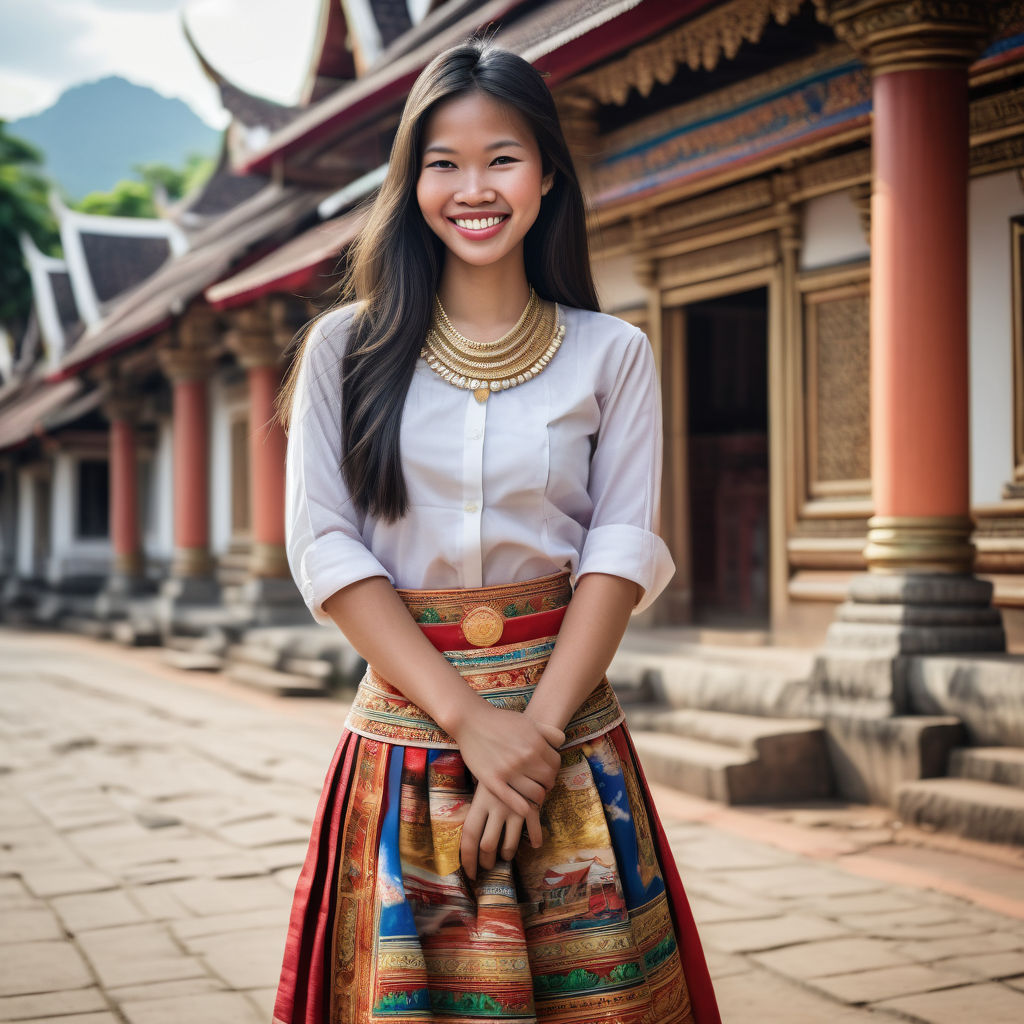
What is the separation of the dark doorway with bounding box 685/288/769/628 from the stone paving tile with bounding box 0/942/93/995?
5962mm

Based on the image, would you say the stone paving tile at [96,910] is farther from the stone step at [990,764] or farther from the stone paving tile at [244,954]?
the stone step at [990,764]

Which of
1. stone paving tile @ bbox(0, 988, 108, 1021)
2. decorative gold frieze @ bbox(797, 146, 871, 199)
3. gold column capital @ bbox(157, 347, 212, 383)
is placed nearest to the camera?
stone paving tile @ bbox(0, 988, 108, 1021)

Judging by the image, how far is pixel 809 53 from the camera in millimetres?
6477

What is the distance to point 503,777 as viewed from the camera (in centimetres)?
157

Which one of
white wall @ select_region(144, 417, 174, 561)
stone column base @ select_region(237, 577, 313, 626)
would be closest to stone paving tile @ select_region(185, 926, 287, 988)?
stone column base @ select_region(237, 577, 313, 626)

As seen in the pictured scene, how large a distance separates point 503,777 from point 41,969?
2.33 metres

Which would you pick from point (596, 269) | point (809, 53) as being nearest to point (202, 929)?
point (809, 53)

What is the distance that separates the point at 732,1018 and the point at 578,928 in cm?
152

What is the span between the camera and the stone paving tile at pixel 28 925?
3.68 metres

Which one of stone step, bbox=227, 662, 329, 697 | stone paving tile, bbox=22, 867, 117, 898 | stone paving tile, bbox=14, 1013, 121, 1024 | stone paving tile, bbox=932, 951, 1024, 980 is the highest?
stone step, bbox=227, 662, 329, 697

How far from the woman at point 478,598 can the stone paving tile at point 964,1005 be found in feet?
4.64

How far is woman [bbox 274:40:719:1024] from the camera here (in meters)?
1.60

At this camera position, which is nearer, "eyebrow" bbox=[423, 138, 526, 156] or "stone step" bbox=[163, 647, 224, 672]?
"eyebrow" bbox=[423, 138, 526, 156]

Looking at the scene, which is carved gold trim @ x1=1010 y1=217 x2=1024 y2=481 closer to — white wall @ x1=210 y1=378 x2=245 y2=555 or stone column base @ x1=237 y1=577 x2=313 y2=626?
stone column base @ x1=237 y1=577 x2=313 y2=626
